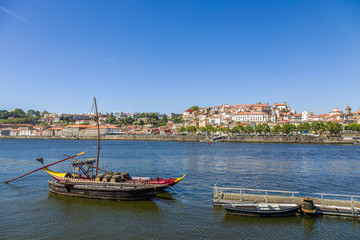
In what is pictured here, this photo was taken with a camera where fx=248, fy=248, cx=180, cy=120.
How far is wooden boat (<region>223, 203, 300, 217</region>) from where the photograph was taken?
15.4m

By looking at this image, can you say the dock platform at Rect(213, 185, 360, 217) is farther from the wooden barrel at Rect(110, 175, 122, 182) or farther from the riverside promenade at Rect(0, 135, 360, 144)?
the riverside promenade at Rect(0, 135, 360, 144)

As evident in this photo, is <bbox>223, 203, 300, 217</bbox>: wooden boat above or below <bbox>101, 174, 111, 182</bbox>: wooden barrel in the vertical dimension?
below

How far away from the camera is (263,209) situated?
611 inches

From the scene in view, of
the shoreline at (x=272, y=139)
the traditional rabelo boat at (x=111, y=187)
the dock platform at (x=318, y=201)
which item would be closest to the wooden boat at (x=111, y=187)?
the traditional rabelo boat at (x=111, y=187)

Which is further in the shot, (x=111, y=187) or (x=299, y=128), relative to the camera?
(x=299, y=128)

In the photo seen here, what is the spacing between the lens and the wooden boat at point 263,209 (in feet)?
50.6

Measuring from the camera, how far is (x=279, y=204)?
15906mm

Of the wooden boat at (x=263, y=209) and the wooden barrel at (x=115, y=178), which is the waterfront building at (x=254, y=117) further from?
the wooden boat at (x=263, y=209)

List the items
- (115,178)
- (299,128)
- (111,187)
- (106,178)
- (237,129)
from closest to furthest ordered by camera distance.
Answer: (111,187) < (115,178) < (106,178) < (299,128) < (237,129)

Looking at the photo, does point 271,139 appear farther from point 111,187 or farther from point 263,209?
point 111,187

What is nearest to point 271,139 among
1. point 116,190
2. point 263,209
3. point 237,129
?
point 237,129

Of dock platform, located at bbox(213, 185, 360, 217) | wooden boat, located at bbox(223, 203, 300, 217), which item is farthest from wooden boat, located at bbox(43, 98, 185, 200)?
wooden boat, located at bbox(223, 203, 300, 217)

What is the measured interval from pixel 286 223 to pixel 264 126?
121m

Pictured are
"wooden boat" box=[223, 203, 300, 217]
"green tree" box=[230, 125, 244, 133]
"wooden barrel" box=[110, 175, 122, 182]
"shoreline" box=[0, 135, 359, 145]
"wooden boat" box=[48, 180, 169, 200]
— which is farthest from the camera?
"green tree" box=[230, 125, 244, 133]
